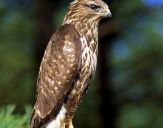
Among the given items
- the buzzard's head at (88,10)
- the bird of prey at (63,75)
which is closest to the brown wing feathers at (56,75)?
the bird of prey at (63,75)

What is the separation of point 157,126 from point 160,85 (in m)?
0.98

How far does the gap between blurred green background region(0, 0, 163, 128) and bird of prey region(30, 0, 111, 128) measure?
4.30m

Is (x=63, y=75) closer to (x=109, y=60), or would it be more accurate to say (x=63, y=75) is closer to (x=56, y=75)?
(x=56, y=75)

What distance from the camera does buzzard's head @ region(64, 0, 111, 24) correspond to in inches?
165

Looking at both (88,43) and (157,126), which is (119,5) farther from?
(88,43)

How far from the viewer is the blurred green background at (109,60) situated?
891 centimetres

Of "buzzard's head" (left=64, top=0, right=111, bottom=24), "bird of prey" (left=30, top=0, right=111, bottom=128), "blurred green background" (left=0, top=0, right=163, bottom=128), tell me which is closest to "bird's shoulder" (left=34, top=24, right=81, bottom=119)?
"bird of prey" (left=30, top=0, right=111, bottom=128)

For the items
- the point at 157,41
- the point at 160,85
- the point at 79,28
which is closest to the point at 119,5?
the point at 157,41

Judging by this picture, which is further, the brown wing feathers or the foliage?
the foliage

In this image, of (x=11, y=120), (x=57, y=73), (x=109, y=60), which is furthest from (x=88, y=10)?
(x=109, y=60)

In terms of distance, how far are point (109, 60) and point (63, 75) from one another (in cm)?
541

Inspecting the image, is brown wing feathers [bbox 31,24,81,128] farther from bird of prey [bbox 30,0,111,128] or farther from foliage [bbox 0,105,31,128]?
foliage [bbox 0,105,31,128]

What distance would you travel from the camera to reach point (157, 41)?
937 centimetres

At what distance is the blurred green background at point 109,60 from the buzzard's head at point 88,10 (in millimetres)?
4178
